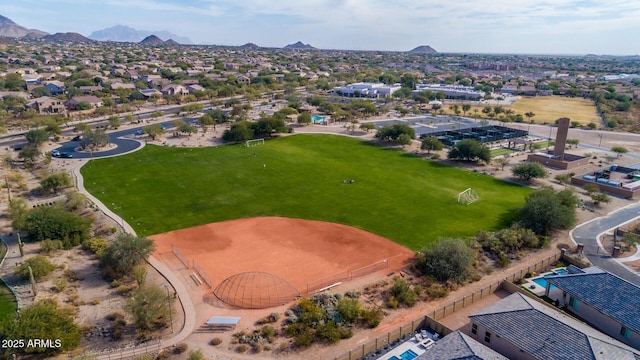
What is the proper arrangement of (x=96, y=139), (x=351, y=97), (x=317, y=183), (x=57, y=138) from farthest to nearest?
(x=351, y=97) < (x=57, y=138) < (x=96, y=139) < (x=317, y=183)

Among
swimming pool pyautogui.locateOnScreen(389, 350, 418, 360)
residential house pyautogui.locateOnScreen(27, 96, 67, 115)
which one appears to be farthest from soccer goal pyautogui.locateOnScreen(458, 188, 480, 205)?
residential house pyautogui.locateOnScreen(27, 96, 67, 115)

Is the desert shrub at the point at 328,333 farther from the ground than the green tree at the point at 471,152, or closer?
closer

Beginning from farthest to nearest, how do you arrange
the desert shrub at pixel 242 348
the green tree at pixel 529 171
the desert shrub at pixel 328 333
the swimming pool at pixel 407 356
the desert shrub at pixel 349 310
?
1. the green tree at pixel 529 171
2. the desert shrub at pixel 349 310
3. the desert shrub at pixel 328 333
4. the desert shrub at pixel 242 348
5. the swimming pool at pixel 407 356

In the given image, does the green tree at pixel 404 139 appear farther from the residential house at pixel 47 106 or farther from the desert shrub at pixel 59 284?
the residential house at pixel 47 106

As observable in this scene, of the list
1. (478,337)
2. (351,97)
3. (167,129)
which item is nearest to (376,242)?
(478,337)

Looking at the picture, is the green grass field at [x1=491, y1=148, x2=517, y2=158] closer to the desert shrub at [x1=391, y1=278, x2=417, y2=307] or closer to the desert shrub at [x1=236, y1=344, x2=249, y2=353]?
the desert shrub at [x1=391, y1=278, x2=417, y2=307]

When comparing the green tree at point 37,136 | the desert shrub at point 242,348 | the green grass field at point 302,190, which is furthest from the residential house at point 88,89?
the desert shrub at point 242,348

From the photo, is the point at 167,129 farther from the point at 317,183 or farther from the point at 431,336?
the point at 431,336

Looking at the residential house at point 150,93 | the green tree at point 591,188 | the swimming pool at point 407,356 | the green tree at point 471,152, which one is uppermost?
the residential house at point 150,93
